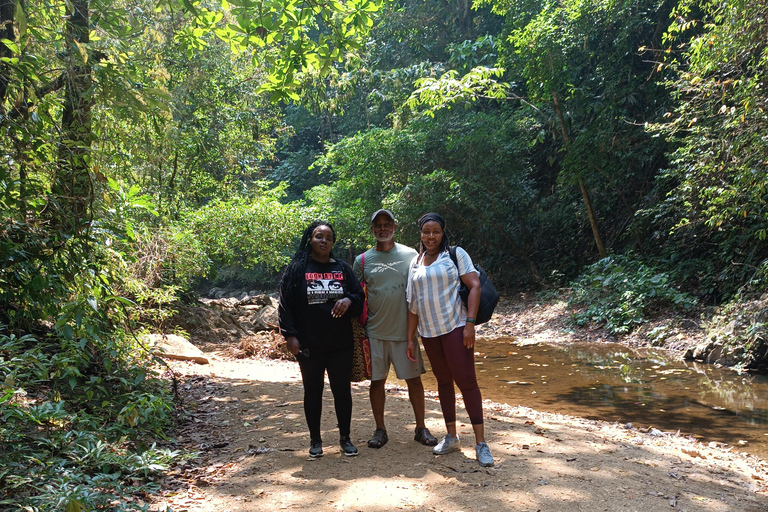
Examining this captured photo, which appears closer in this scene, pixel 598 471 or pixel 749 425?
pixel 598 471

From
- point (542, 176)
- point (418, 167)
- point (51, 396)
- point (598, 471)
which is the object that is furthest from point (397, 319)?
point (542, 176)

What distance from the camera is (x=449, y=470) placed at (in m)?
4.16

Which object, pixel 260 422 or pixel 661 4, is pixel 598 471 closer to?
pixel 260 422

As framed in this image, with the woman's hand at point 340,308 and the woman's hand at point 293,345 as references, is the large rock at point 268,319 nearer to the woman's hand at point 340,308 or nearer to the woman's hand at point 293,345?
the woman's hand at point 293,345

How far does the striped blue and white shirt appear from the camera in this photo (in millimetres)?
4277

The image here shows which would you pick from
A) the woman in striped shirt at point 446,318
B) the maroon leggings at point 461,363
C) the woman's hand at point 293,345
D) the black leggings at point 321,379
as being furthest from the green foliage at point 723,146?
the woman's hand at point 293,345

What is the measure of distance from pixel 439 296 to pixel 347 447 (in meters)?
1.38

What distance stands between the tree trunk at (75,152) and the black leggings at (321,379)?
2.14 m

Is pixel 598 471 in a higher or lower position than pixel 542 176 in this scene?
lower

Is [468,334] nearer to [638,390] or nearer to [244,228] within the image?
[638,390]

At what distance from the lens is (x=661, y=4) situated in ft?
47.1

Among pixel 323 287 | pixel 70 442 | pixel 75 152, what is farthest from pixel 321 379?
pixel 75 152

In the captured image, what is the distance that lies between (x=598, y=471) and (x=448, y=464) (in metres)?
1.09

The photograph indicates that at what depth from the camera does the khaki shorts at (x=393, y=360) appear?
4504 millimetres
